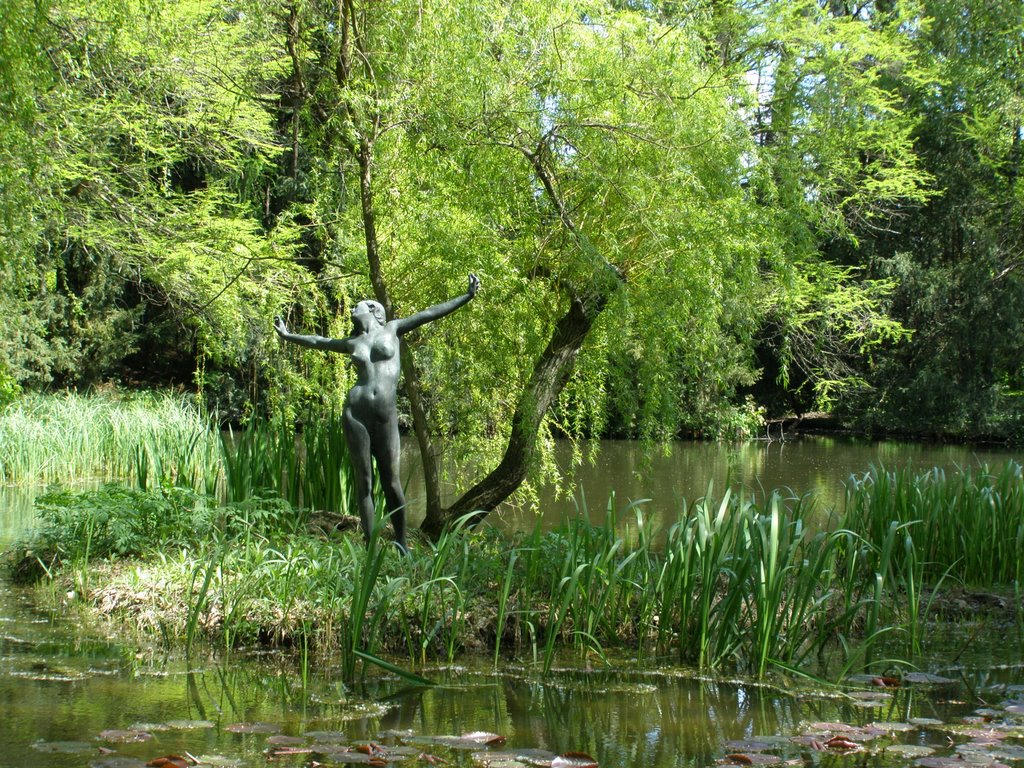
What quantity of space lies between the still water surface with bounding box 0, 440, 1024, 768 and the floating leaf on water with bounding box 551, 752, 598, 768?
324 mm

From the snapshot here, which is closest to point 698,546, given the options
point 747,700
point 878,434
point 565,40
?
point 747,700

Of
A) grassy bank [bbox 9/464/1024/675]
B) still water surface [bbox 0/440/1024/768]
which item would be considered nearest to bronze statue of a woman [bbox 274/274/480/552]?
grassy bank [bbox 9/464/1024/675]

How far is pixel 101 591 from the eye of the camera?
19.9ft

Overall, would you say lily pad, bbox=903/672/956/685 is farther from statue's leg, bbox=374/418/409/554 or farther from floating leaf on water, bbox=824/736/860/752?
statue's leg, bbox=374/418/409/554

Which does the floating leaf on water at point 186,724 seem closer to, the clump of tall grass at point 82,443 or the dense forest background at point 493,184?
the dense forest background at point 493,184

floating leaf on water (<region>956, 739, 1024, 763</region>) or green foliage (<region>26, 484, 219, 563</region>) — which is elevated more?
green foliage (<region>26, 484, 219, 563</region>)

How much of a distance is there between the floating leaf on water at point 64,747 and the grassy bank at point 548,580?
1.21m

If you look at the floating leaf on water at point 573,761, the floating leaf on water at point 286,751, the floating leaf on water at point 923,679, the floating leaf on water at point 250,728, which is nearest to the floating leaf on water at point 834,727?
the floating leaf on water at point 923,679

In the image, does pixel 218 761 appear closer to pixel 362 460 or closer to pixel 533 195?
pixel 362 460

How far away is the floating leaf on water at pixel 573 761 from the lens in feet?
10.8

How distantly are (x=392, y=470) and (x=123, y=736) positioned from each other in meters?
3.16

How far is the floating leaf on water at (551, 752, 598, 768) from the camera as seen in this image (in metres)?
3.29

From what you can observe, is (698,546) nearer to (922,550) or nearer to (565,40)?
(922,550)

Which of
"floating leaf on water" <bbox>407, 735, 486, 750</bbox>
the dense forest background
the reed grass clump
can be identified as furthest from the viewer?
the dense forest background
